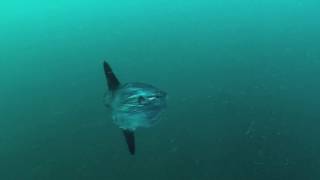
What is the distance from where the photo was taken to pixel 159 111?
5242 millimetres

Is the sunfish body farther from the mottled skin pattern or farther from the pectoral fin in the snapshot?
the pectoral fin

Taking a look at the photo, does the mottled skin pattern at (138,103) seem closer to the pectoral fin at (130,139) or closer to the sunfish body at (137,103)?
the sunfish body at (137,103)

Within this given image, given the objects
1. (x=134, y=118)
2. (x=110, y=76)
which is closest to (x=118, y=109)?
(x=134, y=118)

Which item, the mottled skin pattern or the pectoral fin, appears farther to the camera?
the pectoral fin

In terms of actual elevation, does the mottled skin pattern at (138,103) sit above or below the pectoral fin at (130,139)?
above

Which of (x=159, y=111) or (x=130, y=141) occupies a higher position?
(x=159, y=111)

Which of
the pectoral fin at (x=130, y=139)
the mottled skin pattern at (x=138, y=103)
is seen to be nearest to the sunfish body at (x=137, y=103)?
the mottled skin pattern at (x=138, y=103)

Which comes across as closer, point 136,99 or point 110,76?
point 136,99

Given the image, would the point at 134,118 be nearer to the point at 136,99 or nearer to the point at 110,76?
the point at 136,99

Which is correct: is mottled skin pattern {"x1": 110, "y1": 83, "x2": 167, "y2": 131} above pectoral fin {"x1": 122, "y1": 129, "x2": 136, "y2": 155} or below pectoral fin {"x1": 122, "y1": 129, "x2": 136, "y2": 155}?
above

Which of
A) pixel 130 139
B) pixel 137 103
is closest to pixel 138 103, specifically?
pixel 137 103

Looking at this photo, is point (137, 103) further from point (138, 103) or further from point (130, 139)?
point (130, 139)

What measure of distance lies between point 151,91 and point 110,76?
2.04ft

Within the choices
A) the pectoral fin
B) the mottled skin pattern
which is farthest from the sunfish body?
the pectoral fin
